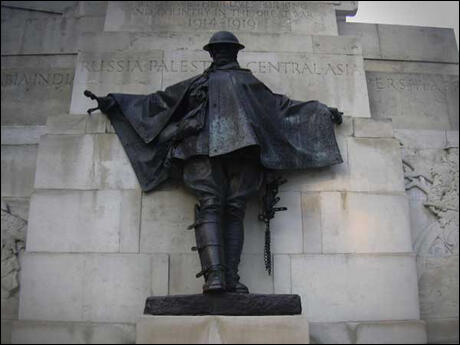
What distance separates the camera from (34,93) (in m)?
10.3

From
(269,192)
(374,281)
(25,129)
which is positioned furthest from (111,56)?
(374,281)

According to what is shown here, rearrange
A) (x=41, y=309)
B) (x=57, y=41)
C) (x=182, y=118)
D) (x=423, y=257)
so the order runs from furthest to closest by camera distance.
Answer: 1. (x=57, y=41)
2. (x=423, y=257)
3. (x=182, y=118)
4. (x=41, y=309)

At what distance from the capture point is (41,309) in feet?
26.1

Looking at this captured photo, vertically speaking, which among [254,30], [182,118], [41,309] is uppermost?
[254,30]

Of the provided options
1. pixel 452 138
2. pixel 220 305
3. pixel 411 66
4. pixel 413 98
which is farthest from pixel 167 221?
pixel 411 66

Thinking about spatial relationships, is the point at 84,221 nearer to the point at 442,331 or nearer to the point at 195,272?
the point at 195,272

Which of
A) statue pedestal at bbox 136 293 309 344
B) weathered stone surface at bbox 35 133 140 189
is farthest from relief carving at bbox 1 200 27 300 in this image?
statue pedestal at bbox 136 293 309 344

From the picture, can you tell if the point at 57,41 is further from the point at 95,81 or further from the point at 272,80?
the point at 272,80

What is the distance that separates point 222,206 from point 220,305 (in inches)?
51.1

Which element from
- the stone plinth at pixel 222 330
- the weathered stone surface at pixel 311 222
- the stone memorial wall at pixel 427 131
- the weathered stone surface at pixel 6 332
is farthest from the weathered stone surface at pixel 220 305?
the stone memorial wall at pixel 427 131

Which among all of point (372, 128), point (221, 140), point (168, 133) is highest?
point (372, 128)

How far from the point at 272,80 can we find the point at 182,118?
78.3 inches

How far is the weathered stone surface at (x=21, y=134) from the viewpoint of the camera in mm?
9633

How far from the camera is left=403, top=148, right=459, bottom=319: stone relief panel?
917cm
